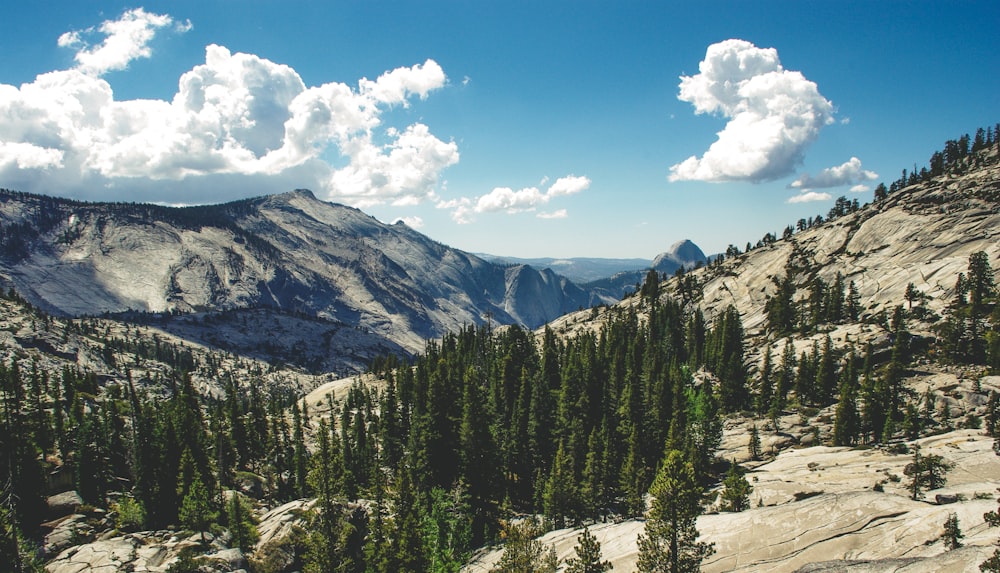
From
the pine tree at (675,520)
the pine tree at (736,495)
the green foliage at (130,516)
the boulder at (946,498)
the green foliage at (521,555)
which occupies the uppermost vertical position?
the pine tree at (675,520)

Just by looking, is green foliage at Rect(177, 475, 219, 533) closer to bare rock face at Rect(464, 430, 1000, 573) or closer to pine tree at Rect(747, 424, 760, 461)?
bare rock face at Rect(464, 430, 1000, 573)

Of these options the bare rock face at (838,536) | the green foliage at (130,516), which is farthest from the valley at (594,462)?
the green foliage at (130,516)

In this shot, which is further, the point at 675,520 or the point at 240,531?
the point at 240,531

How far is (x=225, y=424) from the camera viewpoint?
336 ft

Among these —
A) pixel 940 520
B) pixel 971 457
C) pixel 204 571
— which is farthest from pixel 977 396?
pixel 204 571

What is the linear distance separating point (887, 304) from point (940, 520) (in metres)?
130

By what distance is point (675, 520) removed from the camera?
27375mm

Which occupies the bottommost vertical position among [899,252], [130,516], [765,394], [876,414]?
[130,516]

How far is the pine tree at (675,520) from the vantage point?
26859 mm

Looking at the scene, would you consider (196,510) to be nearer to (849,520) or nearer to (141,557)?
(141,557)

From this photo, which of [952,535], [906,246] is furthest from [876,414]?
[906,246]

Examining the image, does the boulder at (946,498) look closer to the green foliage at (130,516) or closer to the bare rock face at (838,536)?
the bare rock face at (838,536)

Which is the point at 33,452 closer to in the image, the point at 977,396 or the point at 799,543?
the point at 799,543

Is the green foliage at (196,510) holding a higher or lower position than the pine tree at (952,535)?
lower
